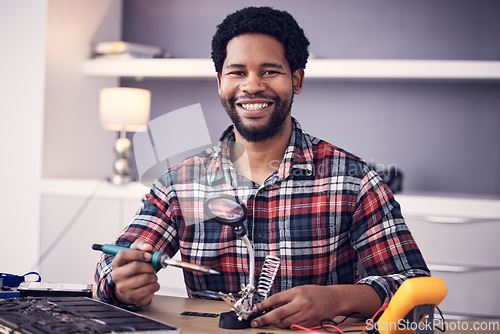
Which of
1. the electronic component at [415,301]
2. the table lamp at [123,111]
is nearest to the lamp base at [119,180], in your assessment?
the table lamp at [123,111]

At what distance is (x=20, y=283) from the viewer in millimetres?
1211

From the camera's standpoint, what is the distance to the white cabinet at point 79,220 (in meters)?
2.88

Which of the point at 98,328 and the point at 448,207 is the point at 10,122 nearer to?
the point at 448,207

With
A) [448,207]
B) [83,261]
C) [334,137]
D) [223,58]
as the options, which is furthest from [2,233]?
[448,207]

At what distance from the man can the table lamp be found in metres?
1.56

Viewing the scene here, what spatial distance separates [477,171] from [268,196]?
192 centimetres

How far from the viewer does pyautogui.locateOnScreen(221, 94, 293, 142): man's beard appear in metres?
1.41

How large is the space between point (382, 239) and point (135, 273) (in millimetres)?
568

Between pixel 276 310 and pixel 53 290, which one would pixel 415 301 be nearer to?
pixel 276 310

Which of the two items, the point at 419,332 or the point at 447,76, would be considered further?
the point at 447,76

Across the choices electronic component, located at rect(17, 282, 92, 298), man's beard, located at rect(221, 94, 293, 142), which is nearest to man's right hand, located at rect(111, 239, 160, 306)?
electronic component, located at rect(17, 282, 92, 298)

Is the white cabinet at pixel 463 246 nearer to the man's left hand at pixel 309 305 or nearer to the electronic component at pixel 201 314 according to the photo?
the man's left hand at pixel 309 305

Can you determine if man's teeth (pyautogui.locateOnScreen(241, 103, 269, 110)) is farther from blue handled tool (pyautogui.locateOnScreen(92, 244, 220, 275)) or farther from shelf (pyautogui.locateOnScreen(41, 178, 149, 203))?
shelf (pyautogui.locateOnScreen(41, 178, 149, 203))

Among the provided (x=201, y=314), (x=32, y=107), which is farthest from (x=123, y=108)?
(x=201, y=314)
